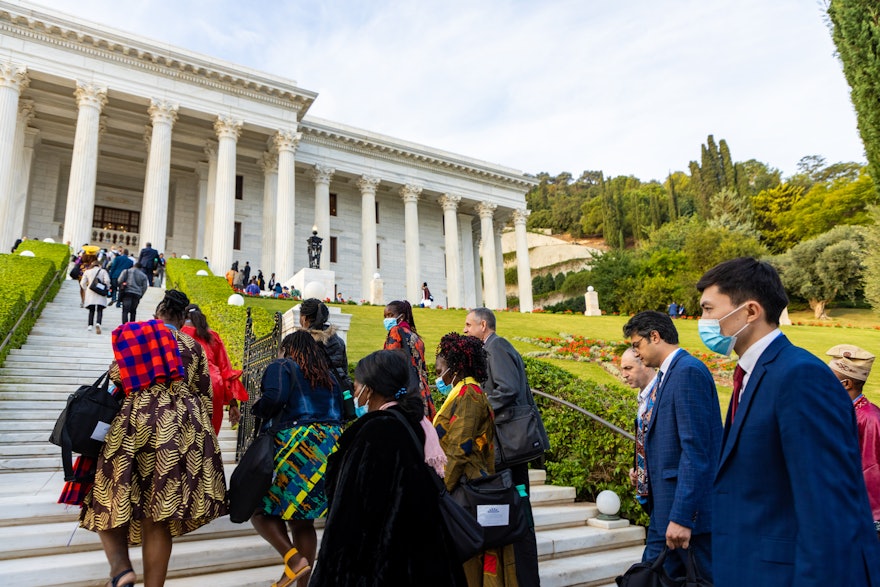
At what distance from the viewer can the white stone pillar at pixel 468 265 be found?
41250 mm

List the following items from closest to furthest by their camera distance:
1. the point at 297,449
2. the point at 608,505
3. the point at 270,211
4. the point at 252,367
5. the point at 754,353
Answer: the point at 754,353, the point at 297,449, the point at 608,505, the point at 252,367, the point at 270,211

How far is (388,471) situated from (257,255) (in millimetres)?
32627

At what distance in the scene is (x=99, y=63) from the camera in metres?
24.5

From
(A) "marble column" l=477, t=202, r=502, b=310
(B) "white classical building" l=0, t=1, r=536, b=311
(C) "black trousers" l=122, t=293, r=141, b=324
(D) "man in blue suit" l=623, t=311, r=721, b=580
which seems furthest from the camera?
(A) "marble column" l=477, t=202, r=502, b=310

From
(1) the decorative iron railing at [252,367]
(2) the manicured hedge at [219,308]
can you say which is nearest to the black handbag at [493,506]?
(1) the decorative iron railing at [252,367]

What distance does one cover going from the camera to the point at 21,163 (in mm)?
26969

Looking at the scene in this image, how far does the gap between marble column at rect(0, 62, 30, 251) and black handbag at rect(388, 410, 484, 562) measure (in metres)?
25.7

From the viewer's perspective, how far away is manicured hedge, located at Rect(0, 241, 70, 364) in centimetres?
957

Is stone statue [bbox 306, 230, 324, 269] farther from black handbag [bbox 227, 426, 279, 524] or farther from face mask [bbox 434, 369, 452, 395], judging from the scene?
black handbag [bbox 227, 426, 279, 524]

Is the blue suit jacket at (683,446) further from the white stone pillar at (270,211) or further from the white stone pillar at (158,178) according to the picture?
the white stone pillar at (270,211)

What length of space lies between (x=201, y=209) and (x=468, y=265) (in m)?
19.4

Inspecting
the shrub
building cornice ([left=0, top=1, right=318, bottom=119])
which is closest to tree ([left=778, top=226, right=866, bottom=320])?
building cornice ([left=0, top=1, right=318, bottom=119])

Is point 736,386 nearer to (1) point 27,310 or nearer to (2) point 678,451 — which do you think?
(2) point 678,451

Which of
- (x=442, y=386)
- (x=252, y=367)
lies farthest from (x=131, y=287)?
(x=442, y=386)
